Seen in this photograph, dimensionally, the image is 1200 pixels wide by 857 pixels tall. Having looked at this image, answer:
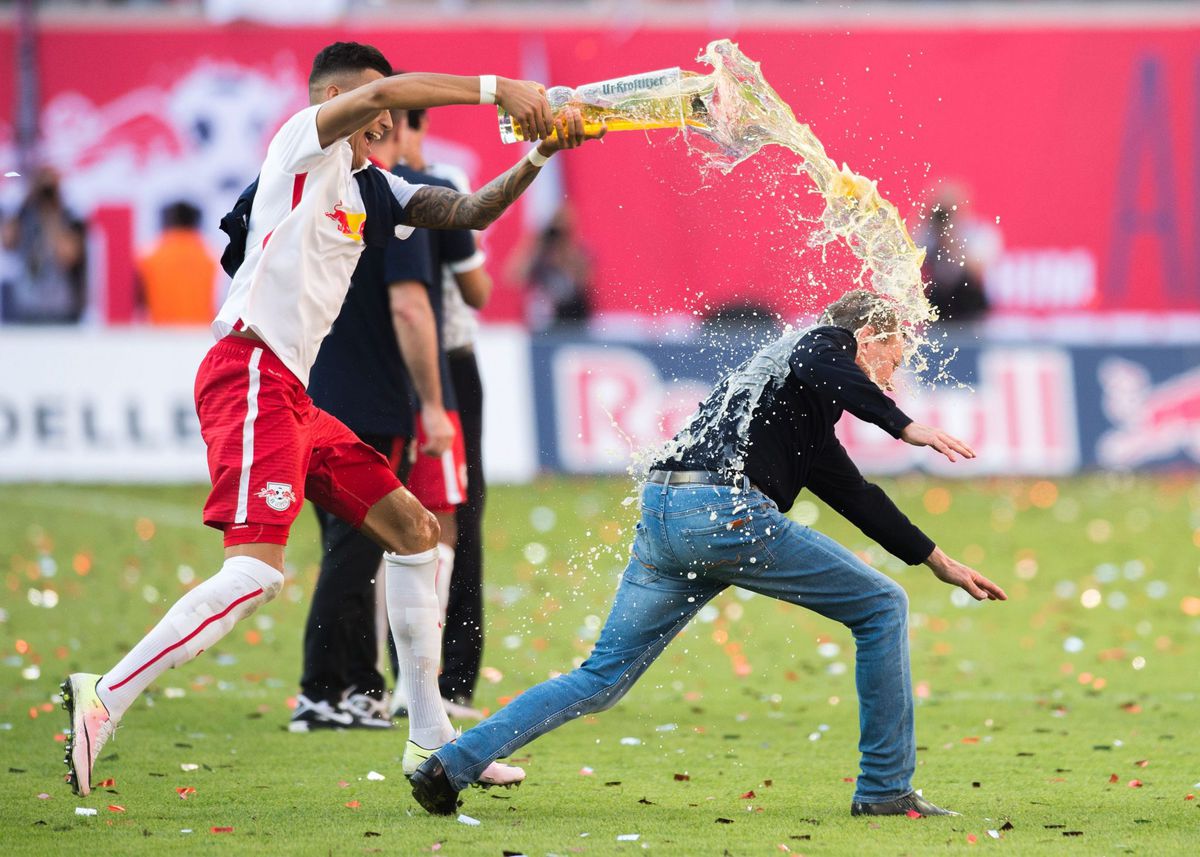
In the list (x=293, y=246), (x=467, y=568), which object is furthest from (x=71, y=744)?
(x=467, y=568)

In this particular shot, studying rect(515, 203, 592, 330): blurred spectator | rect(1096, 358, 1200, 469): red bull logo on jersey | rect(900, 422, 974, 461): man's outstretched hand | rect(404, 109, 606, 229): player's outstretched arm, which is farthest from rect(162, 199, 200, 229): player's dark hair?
rect(900, 422, 974, 461): man's outstretched hand

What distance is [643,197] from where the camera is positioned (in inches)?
812

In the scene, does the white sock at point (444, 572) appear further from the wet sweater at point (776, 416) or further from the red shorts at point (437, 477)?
the wet sweater at point (776, 416)

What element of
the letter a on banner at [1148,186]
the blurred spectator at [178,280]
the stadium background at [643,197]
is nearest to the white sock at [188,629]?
the stadium background at [643,197]

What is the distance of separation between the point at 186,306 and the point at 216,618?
14.0 m

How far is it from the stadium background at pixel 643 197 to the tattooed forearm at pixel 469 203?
9414mm

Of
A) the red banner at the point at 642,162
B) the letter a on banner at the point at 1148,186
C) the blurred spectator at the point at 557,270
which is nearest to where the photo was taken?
the blurred spectator at the point at 557,270

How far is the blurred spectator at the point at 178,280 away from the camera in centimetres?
1908

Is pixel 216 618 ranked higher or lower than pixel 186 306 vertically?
lower

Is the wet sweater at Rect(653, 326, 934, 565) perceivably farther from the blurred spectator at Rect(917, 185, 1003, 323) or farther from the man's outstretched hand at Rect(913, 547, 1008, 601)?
the blurred spectator at Rect(917, 185, 1003, 323)

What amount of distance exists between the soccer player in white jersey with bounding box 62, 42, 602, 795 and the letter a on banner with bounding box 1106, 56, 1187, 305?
17202 millimetres

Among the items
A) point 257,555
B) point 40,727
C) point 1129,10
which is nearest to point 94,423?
point 40,727

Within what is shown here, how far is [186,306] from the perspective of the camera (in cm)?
1909

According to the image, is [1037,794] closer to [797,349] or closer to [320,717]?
[797,349]
